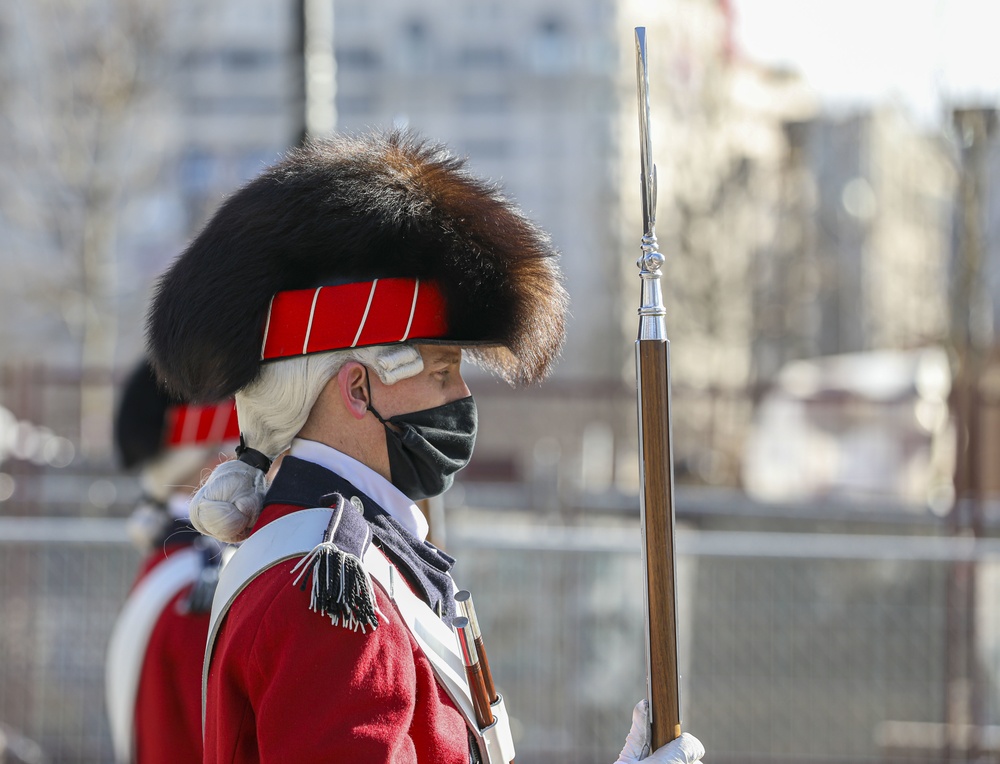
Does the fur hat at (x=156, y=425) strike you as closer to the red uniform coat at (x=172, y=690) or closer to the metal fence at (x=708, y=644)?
the red uniform coat at (x=172, y=690)

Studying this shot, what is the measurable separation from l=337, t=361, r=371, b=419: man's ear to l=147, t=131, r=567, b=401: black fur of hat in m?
0.15

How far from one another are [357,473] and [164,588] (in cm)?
152

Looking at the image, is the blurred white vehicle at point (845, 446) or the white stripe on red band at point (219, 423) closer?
the white stripe on red band at point (219, 423)

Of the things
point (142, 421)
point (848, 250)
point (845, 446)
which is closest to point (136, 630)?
point (142, 421)

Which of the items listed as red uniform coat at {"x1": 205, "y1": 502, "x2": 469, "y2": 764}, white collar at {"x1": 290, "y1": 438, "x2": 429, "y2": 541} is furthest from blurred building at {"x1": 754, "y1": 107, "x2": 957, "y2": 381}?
red uniform coat at {"x1": 205, "y1": 502, "x2": 469, "y2": 764}

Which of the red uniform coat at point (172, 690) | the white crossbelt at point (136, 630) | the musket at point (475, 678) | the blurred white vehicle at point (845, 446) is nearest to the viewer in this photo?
the musket at point (475, 678)

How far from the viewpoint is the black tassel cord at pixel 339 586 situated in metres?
1.87

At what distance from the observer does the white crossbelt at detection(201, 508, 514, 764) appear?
201cm

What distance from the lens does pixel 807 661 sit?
266 inches

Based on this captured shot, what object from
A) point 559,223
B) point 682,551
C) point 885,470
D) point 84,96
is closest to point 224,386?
point 682,551

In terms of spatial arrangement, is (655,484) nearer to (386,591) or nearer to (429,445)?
(429,445)

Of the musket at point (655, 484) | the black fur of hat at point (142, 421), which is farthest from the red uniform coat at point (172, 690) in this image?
the musket at point (655, 484)

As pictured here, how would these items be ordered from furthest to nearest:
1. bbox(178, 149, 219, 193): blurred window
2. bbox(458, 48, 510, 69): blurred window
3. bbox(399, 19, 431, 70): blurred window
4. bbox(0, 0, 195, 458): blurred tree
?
bbox(458, 48, 510, 69): blurred window
bbox(399, 19, 431, 70): blurred window
bbox(178, 149, 219, 193): blurred window
bbox(0, 0, 195, 458): blurred tree

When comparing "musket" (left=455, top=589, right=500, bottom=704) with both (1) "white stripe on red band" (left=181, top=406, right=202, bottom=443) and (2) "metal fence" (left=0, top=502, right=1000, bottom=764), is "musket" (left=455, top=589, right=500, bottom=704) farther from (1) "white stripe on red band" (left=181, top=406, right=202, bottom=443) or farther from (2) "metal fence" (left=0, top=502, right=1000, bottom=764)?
(2) "metal fence" (left=0, top=502, right=1000, bottom=764)
